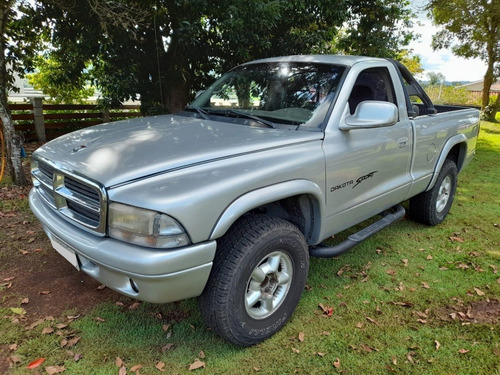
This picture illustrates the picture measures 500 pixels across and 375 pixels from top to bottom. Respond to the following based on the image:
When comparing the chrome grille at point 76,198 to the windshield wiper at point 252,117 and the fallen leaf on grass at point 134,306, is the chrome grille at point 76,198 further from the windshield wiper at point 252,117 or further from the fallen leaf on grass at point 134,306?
the windshield wiper at point 252,117

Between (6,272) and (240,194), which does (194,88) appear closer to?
(6,272)

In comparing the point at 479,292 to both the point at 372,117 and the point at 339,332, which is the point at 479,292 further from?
the point at 372,117

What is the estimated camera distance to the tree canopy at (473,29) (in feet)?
49.1

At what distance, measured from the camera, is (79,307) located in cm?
289

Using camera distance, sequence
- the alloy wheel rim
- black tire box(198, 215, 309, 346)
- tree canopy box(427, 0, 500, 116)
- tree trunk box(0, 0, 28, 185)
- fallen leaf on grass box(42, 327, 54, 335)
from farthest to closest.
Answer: tree canopy box(427, 0, 500, 116) < tree trunk box(0, 0, 28, 185) < fallen leaf on grass box(42, 327, 54, 335) < the alloy wheel rim < black tire box(198, 215, 309, 346)

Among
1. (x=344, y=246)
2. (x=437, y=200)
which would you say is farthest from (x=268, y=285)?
(x=437, y=200)

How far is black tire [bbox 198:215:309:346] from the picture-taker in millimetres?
2201

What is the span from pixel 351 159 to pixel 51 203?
2195 millimetres

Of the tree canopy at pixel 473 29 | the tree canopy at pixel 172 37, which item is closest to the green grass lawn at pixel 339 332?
the tree canopy at pixel 172 37

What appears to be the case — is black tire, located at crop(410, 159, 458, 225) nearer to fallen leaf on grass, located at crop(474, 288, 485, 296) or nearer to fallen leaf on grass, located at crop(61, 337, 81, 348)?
fallen leaf on grass, located at crop(474, 288, 485, 296)

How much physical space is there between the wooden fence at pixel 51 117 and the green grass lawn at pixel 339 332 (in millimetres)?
6609

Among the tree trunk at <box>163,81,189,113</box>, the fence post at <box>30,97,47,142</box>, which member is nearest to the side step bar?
the tree trunk at <box>163,81,189,113</box>

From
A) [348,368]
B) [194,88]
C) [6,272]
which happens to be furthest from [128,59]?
[348,368]

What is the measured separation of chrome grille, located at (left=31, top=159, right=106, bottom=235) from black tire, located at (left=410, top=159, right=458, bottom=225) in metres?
3.72
